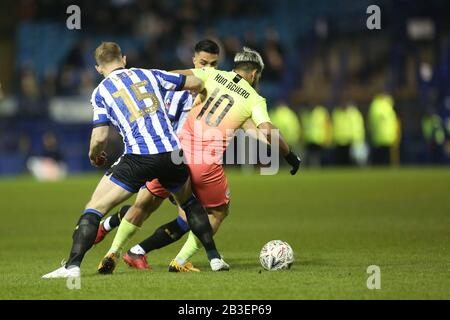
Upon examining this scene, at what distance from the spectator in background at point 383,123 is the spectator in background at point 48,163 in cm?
866

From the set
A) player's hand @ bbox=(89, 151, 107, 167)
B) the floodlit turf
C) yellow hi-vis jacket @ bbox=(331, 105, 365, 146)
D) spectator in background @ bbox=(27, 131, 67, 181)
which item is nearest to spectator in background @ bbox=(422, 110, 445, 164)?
yellow hi-vis jacket @ bbox=(331, 105, 365, 146)

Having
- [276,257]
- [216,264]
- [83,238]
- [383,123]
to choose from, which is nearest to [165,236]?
[216,264]

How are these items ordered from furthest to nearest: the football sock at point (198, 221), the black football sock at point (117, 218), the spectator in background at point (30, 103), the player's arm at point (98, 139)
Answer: the spectator in background at point (30, 103) → the black football sock at point (117, 218) → the football sock at point (198, 221) → the player's arm at point (98, 139)

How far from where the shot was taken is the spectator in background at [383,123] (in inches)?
1146

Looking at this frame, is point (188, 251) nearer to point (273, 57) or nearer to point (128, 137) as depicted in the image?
point (128, 137)

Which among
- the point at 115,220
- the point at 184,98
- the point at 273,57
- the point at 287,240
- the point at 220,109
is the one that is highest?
the point at 273,57

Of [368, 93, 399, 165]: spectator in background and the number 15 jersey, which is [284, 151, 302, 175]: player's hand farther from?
[368, 93, 399, 165]: spectator in background

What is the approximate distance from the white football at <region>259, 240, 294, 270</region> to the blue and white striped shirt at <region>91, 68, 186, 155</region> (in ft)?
4.13

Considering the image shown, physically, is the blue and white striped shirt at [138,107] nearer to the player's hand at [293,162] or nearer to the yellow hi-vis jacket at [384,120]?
the player's hand at [293,162]

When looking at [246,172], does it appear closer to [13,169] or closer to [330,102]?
[330,102]

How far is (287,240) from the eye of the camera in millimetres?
12344

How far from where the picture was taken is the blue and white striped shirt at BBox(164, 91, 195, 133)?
953 centimetres

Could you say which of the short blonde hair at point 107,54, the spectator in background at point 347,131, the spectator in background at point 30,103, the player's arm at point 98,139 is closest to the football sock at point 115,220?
the player's arm at point 98,139

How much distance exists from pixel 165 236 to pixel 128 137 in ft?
4.36
